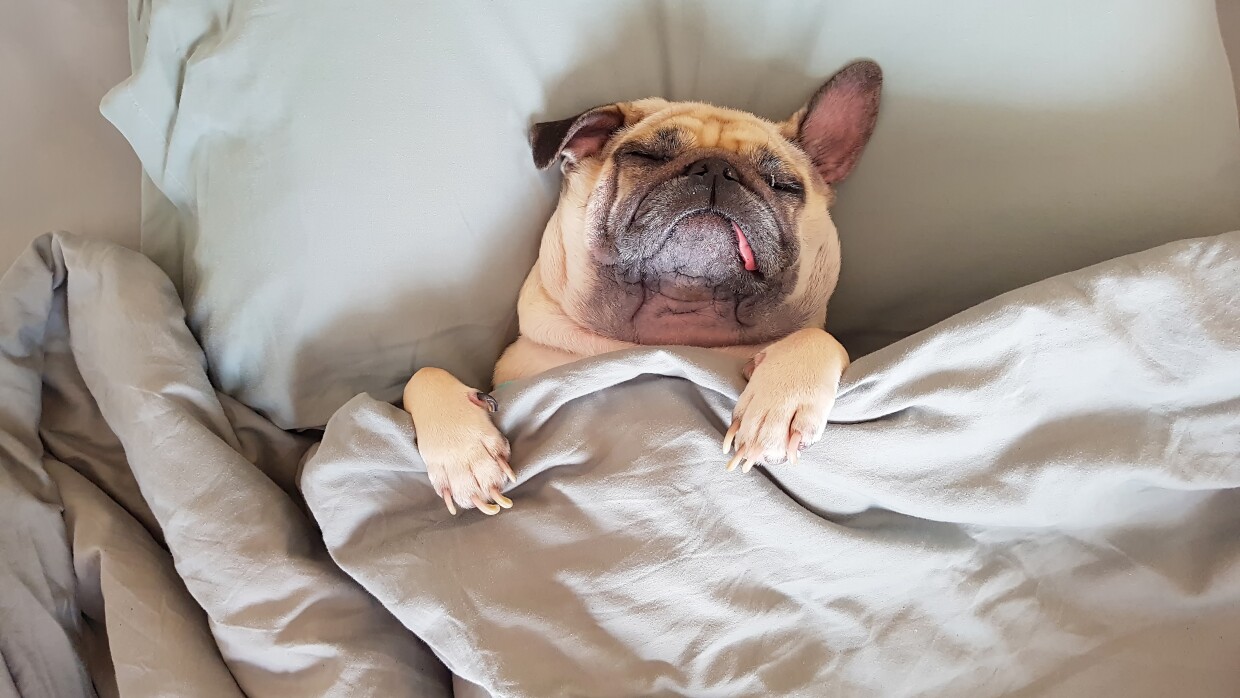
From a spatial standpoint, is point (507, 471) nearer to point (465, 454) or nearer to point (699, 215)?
point (465, 454)

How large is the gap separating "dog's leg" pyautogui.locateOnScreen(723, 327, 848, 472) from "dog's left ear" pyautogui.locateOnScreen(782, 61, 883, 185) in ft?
2.12

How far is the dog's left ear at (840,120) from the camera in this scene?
6.11 feet

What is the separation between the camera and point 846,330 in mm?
2047

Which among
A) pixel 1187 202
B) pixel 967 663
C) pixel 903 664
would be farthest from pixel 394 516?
pixel 1187 202

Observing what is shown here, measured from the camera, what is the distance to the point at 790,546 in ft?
4.88

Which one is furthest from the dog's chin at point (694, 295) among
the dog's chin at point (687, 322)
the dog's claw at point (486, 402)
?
the dog's claw at point (486, 402)

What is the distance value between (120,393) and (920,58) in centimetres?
187

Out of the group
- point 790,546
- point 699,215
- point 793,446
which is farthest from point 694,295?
point 790,546

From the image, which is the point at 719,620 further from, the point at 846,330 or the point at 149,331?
the point at 149,331

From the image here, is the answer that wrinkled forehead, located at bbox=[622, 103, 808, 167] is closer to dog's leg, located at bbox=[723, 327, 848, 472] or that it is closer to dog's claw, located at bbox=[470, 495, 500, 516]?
dog's leg, located at bbox=[723, 327, 848, 472]

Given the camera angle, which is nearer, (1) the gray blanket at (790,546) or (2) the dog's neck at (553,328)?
(1) the gray blanket at (790,546)

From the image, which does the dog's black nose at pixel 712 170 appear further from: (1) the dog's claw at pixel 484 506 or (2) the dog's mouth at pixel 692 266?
(1) the dog's claw at pixel 484 506

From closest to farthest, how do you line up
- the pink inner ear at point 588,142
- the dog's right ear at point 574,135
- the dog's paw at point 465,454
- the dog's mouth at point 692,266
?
the dog's paw at point 465,454, the dog's mouth at point 692,266, the dog's right ear at point 574,135, the pink inner ear at point 588,142

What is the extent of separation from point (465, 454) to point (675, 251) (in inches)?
23.1
